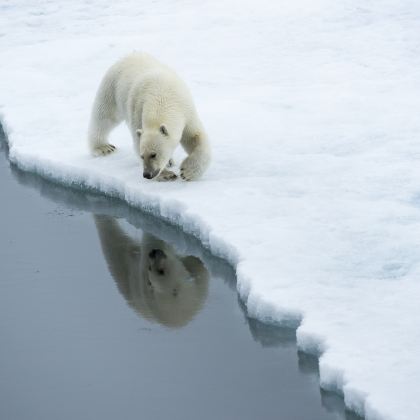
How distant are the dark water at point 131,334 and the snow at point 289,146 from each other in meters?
0.16

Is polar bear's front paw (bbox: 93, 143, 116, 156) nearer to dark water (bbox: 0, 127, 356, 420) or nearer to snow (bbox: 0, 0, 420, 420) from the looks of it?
snow (bbox: 0, 0, 420, 420)

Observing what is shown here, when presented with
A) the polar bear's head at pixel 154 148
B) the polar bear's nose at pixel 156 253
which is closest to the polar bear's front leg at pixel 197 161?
the polar bear's head at pixel 154 148

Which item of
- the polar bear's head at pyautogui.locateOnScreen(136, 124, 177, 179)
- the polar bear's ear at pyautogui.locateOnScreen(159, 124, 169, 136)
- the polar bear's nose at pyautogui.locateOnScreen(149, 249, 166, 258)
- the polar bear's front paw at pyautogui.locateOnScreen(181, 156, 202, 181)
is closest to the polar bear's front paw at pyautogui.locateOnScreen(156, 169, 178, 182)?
the polar bear's front paw at pyautogui.locateOnScreen(181, 156, 202, 181)

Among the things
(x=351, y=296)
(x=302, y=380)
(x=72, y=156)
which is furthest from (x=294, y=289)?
(x=72, y=156)

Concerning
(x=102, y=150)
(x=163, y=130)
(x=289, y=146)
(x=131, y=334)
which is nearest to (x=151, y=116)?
(x=163, y=130)

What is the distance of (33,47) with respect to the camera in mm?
11641

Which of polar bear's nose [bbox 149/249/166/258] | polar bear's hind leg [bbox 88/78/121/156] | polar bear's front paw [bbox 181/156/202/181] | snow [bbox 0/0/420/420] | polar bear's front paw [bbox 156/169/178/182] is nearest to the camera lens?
snow [bbox 0/0/420/420]

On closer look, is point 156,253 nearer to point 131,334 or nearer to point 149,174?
point 149,174

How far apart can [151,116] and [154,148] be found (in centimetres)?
25

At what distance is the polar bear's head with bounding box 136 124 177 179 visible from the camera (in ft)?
22.0

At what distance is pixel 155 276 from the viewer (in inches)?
234

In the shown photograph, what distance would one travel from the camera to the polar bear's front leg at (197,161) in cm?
696

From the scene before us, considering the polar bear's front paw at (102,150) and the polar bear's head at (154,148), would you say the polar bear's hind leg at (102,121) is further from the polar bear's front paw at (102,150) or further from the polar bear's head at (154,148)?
the polar bear's head at (154,148)

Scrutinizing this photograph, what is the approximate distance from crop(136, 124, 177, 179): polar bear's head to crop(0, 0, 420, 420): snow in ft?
0.61
